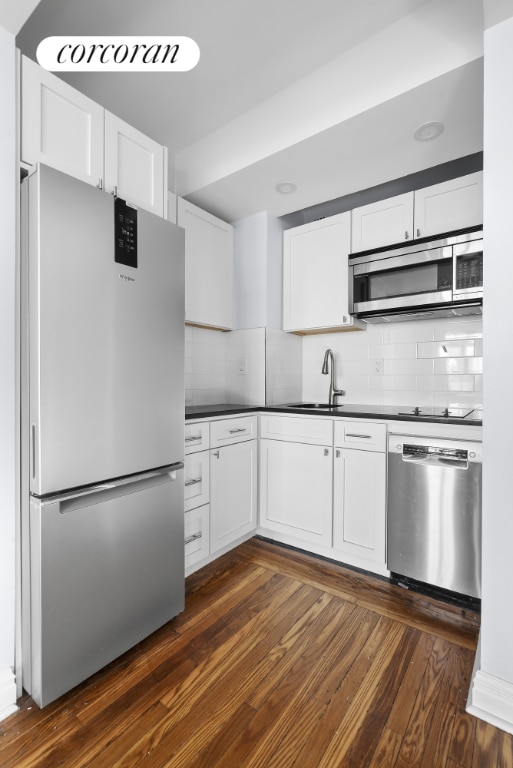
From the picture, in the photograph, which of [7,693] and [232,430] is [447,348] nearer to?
[232,430]

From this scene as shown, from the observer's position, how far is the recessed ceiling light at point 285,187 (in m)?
2.43

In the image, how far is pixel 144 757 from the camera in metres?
1.11

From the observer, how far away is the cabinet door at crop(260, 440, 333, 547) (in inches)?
89.2

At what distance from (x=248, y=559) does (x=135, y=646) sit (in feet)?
2.84

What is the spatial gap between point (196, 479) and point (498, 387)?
4.91ft

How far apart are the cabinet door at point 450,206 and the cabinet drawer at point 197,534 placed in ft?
6.74

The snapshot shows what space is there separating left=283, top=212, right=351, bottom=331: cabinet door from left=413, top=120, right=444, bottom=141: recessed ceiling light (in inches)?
25.8

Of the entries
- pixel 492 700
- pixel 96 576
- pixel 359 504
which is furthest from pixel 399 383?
pixel 96 576

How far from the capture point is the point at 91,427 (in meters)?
1.35

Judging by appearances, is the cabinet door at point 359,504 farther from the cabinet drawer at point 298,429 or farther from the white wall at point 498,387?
the white wall at point 498,387

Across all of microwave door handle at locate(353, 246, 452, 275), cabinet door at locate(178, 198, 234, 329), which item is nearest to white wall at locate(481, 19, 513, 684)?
microwave door handle at locate(353, 246, 452, 275)

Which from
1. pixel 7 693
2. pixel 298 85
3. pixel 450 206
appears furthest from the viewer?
pixel 450 206

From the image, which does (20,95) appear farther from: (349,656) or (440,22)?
(349,656)

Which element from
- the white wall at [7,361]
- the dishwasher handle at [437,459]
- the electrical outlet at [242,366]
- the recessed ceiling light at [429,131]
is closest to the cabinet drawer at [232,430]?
the electrical outlet at [242,366]
